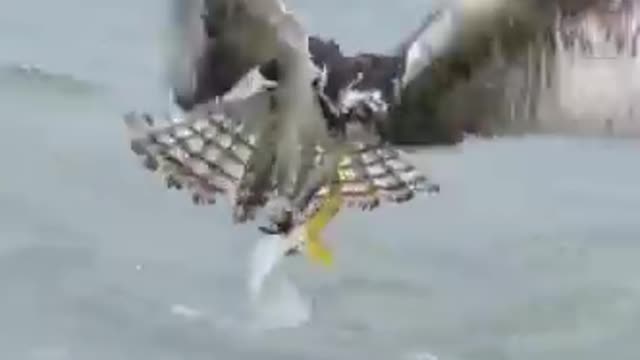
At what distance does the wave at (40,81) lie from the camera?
86 cm

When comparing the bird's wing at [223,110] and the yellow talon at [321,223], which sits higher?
the bird's wing at [223,110]

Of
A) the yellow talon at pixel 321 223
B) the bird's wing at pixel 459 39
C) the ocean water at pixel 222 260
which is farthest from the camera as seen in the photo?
the ocean water at pixel 222 260

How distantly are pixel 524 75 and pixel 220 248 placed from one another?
0.98 ft

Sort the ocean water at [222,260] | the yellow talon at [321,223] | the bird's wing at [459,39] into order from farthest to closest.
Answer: the ocean water at [222,260] → the yellow talon at [321,223] → the bird's wing at [459,39]

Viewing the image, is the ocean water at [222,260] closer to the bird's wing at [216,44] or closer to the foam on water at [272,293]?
the foam on water at [272,293]

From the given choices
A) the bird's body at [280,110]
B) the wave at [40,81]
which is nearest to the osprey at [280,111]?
the bird's body at [280,110]

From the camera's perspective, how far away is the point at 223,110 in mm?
709

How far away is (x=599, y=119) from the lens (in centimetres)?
66

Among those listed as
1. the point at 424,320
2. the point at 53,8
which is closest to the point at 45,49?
the point at 53,8

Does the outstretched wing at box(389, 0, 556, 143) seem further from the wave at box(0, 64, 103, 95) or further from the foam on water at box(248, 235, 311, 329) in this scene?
the wave at box(0, 64, 103, 95)

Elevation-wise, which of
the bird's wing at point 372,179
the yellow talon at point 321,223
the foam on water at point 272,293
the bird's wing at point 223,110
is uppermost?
the bird's wing at point 223,110

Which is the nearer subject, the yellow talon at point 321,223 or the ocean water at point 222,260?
the yellow talon at point 321,223

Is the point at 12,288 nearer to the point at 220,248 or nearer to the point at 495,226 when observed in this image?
the point at 220,248

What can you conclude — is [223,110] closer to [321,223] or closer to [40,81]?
[321,223]
